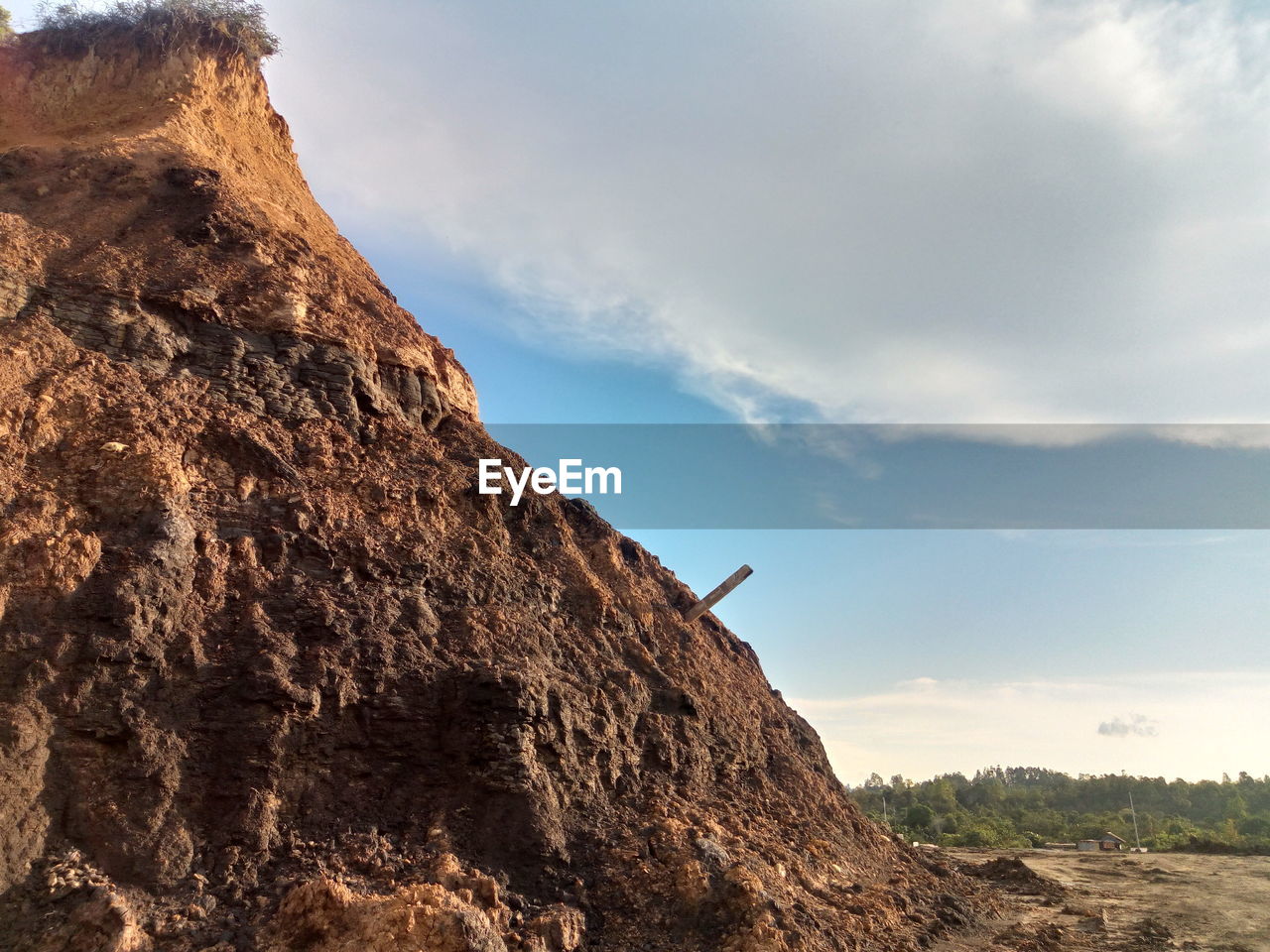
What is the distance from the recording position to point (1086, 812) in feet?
196

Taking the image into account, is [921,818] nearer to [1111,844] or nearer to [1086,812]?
→ [1111,844]

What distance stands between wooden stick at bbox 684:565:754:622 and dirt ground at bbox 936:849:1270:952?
6609 mm

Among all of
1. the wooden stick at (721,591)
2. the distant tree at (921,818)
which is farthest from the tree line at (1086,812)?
the wooden stick at (721,591)

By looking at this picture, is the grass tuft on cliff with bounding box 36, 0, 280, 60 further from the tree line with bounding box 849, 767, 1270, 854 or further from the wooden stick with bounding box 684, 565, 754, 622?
the tree line with bounding box 849, 767, 1270, 854

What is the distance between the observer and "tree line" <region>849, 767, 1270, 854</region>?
1459 inches

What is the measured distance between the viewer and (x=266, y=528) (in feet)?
31.6

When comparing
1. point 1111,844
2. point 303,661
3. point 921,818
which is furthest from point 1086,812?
point 303,661

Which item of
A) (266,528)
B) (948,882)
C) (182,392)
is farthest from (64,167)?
(948,882)

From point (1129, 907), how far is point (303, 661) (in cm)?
1652

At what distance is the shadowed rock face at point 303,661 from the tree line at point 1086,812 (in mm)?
28519

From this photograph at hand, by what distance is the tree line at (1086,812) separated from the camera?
37062 millimetres

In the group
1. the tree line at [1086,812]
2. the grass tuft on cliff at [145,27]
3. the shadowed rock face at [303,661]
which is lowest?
the tree line at [1086,812]

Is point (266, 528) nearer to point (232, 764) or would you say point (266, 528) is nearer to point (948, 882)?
point (232, 764)

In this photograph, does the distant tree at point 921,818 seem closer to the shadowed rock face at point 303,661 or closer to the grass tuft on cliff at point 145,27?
the shadowed rock face at point 303,661
